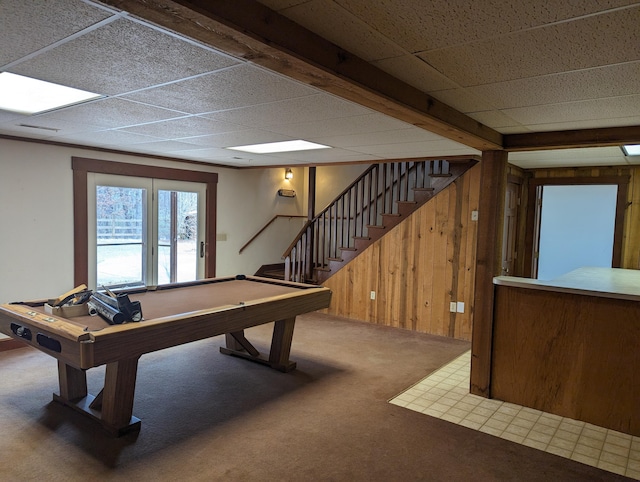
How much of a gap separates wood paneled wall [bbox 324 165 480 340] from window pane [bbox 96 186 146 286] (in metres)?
2.83

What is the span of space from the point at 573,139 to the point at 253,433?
3171 millimetres

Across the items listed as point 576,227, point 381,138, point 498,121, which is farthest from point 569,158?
point 576,227

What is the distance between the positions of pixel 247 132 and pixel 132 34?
6.64 ft

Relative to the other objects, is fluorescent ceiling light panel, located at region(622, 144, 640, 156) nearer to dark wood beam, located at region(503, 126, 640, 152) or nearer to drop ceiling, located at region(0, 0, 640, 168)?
dark wood beam, located at region(503, 126, 640, 152)

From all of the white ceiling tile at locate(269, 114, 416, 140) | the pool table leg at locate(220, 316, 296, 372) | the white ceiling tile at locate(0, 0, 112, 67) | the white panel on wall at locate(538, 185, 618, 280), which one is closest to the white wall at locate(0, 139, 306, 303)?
the pool table leg at locate(220, 316, 296, 372)

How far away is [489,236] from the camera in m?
3.52

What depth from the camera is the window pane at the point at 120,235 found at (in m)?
5.13

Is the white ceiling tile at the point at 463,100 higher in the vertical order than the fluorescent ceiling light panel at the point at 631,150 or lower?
lower

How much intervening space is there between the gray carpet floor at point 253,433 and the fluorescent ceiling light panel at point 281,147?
219 cm

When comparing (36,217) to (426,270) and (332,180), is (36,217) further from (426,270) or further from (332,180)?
(332,180)

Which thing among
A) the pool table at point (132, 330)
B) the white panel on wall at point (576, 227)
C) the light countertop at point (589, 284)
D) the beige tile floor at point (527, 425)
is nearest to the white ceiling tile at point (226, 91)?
the pool table at point (132, 330)

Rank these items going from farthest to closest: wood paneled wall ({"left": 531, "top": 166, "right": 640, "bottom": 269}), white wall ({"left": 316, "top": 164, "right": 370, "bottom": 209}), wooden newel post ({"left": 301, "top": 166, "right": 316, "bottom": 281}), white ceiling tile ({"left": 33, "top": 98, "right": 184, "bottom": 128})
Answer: white wall ({"left": 316, "top": 164, "right": 370, "bottom": 209})
wooden newel post ({"left": 301, "top": 166, "right": 316, "bottom": 281})
wood paneled wall ({"left": 531, "top": 166, "right": 640, "bottom": 269})
white ceiling tile ({"left": 33, "top": 98, "right": 184, "bottom": 128})

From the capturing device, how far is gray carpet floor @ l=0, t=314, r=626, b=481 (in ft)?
7.97

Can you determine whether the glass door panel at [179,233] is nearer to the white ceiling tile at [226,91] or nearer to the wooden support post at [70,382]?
the wooden support post at [70,382]
